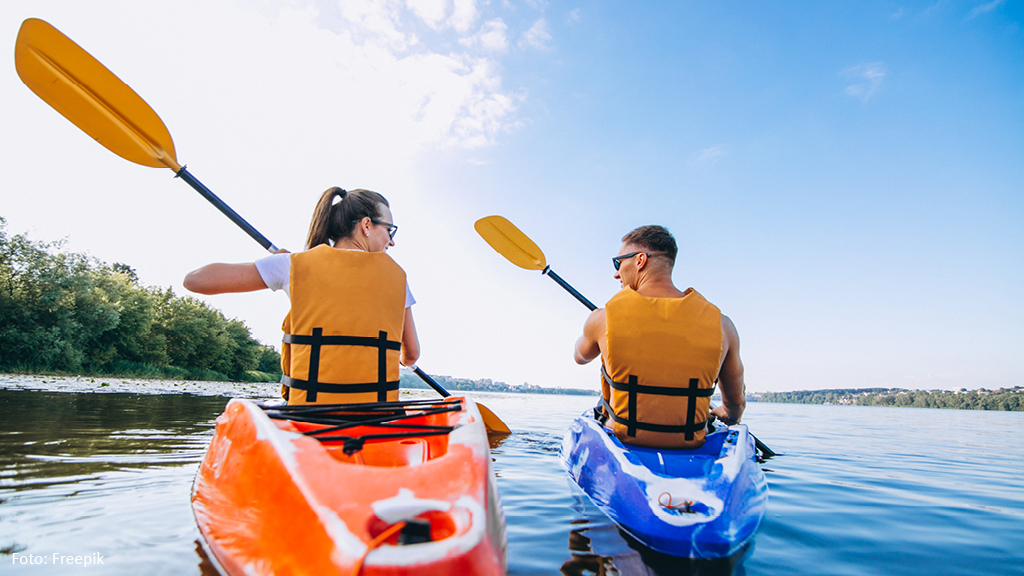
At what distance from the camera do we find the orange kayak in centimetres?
106

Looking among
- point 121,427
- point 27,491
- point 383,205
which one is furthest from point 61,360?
point 383,205

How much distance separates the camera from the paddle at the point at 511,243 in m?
6.27

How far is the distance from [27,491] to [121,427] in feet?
11.1

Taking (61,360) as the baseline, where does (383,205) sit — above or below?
above

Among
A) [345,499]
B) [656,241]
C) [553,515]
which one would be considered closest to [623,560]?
[553,515]

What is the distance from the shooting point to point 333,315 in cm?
231

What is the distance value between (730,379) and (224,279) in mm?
3347

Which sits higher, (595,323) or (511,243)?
(511,243)

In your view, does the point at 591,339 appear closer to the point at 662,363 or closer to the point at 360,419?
the point at 662,363

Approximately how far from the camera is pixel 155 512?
2523mm

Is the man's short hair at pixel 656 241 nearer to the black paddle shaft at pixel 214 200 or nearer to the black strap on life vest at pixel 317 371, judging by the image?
the black strap on life vest at pixel 317 371

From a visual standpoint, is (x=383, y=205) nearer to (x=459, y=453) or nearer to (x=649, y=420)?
(x=459, y=453)

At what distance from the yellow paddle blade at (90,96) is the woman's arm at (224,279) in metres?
2.20

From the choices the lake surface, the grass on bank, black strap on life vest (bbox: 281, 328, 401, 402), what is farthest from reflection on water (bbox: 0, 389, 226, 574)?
the grass on bank
